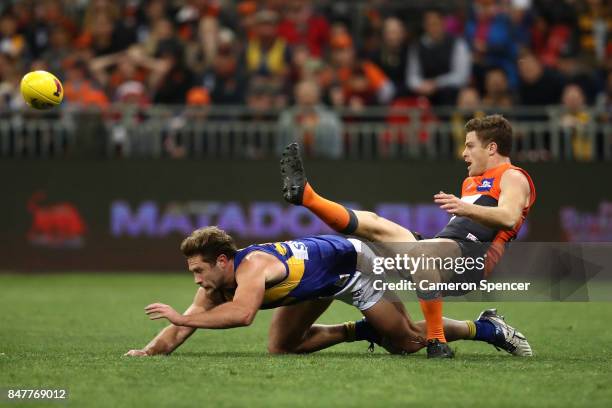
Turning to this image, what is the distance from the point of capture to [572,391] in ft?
23.8

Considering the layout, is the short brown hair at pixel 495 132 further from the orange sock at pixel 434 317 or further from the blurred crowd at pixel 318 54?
the blurred crowd at pixel 318 54

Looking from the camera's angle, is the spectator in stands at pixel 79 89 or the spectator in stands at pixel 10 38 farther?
the spectator in stands at pixel 10 38

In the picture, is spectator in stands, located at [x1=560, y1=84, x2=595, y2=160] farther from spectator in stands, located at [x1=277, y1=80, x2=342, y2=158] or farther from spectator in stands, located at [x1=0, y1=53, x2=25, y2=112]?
spectator in stands, located at [x1=0, y1=53, x2=25, y2=112]

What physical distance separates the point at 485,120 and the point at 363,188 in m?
10.1

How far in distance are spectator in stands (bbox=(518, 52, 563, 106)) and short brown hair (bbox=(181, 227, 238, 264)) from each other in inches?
468

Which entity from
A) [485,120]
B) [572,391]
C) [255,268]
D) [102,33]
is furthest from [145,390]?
[102,33]

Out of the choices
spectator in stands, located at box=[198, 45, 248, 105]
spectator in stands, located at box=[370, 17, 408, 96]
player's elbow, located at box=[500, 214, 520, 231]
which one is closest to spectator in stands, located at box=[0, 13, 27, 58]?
spectator in stands, located at box=[198, 45, 248, 105]

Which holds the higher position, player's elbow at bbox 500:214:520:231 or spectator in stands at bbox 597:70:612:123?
spectator in stands at bbox 597:70:612:123

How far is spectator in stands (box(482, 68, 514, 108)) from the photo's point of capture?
1881cm

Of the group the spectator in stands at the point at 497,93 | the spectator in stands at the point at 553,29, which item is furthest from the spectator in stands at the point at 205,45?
the spectator in stands at the point at 553,29

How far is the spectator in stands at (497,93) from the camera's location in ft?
61.7

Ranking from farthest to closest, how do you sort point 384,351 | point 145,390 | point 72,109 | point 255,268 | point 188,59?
1. point 188,59
2. point 72,109
3. point 384,351
4. point 255,268
5. point 145,390

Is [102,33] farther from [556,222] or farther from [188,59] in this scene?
[556,222]

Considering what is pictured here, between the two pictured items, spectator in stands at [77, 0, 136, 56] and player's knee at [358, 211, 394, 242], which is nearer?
player's knee at [358, 211, 394, 242]
